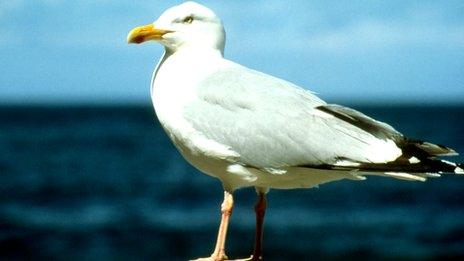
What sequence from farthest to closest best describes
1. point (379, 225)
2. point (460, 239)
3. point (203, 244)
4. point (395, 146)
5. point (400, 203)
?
point (400, 203) < point (379, 225) < point (460, 239) < point (203, 244) < point (395, 146)

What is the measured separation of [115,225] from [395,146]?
60.9 ft

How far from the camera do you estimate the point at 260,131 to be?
621cm

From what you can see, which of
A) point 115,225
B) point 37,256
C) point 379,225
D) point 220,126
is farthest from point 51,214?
point 220,126

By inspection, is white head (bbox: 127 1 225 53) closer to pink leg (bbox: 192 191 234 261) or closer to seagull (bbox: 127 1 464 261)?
seagull (bbox: 127 1 464 261)

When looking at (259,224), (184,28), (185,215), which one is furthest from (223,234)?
(185,215)

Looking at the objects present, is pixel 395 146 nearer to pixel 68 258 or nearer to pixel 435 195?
pixel 68 258

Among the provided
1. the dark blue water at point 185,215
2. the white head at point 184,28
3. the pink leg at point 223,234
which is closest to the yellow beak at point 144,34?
the white head at point 184,28

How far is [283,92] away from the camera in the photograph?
624cm

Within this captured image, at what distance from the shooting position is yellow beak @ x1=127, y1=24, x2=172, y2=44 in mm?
6379

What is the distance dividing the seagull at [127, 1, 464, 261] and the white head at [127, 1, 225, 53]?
17 millimetres

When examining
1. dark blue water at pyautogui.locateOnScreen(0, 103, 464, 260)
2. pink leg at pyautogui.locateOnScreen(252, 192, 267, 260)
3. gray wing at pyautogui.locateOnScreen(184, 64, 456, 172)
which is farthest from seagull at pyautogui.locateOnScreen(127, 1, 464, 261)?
dark blue water at pyautogui.locateOnScreen(0, 103, 464, 260)

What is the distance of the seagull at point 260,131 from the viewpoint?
20.0 ft

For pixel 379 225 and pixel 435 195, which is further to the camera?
pixel 435 195

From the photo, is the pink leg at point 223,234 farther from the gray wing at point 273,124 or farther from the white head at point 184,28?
the white head at point 184,28
